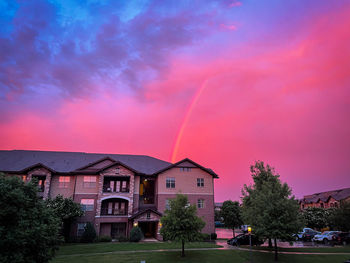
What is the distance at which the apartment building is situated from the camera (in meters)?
33.8

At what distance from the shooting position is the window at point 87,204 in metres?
33.9

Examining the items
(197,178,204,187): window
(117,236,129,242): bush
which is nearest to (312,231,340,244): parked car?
(197,178,204,187): window

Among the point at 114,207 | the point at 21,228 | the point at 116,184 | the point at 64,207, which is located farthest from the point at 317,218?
the point at 21,228

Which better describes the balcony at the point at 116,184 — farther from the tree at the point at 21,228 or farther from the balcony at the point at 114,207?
the tree at the point at 21,228

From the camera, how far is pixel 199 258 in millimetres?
20531

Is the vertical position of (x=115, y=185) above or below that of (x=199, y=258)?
above

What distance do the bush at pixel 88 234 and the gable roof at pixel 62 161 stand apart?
29.0 feet

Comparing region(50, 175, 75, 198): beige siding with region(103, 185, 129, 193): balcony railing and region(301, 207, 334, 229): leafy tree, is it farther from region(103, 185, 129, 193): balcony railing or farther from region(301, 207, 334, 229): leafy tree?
region(301, 207, 334, 229): leafy tree

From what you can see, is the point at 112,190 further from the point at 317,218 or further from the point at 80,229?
the point at 317,218

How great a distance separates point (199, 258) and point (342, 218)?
32.4 metres

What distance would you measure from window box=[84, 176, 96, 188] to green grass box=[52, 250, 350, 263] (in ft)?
47.2

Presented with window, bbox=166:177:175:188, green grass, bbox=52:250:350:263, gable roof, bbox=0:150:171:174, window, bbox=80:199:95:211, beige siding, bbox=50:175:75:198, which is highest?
gable roof, bbox=0:150:171:174

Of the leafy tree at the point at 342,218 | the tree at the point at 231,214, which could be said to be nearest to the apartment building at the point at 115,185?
the tree at the point at 231,214

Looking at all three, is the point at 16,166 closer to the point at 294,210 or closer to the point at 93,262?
the point at 93,262
